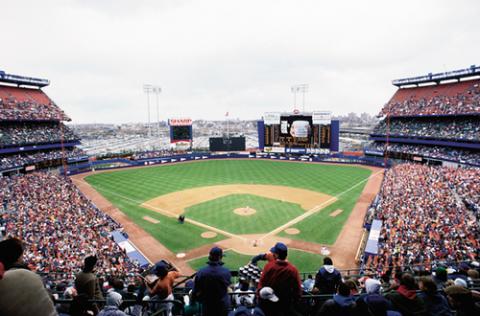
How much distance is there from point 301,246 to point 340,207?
33.1 feet

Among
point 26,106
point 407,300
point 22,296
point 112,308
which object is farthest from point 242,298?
point 26,106

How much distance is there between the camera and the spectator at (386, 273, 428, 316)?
458 cm

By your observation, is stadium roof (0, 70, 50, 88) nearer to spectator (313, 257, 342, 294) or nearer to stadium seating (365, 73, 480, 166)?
spectator (313, 257, 342, 294)

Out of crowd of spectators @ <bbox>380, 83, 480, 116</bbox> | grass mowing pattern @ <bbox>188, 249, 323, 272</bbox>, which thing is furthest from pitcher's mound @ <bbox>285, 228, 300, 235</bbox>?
crowd of spectators @ <bbox>380, 83, 480, 116</bbox>

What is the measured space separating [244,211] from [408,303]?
897 inches

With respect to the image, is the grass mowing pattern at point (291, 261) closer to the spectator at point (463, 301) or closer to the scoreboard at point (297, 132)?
the spectator at point (463, 301)

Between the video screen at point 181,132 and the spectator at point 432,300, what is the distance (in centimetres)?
5989

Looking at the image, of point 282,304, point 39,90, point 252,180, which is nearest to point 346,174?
point 252,180

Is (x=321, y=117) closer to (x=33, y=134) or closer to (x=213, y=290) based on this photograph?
(x=213, y=290)

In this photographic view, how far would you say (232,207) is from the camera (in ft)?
93.2

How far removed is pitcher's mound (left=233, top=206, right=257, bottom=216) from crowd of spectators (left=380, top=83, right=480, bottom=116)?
38.7 m

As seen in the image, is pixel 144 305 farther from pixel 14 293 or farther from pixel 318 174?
pixel 318 174

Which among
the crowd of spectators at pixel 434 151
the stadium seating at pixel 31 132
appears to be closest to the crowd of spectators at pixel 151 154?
the stadium seating at pixel 31 132

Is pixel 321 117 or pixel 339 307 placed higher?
pixel 321 117
